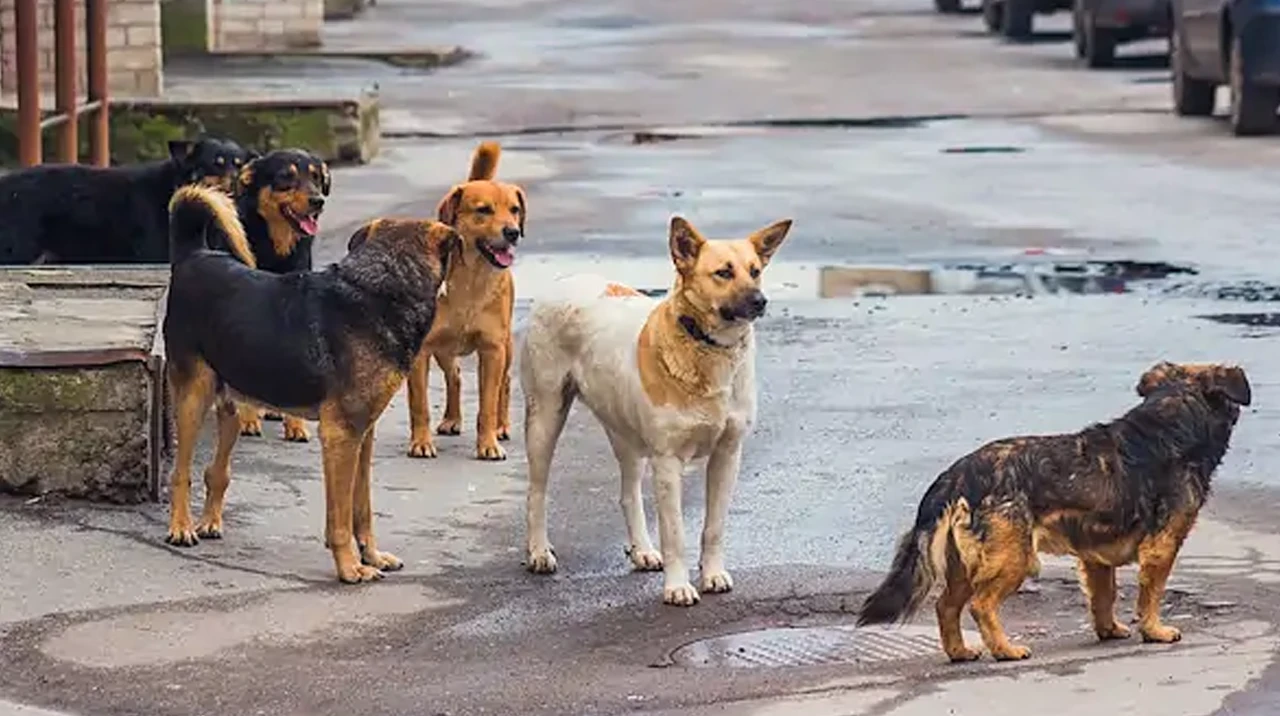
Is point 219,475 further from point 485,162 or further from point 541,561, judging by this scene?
point 485,162

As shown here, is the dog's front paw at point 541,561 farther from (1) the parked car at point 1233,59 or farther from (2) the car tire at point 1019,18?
(2) the car tire at point 1019,18

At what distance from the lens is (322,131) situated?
19.9 m

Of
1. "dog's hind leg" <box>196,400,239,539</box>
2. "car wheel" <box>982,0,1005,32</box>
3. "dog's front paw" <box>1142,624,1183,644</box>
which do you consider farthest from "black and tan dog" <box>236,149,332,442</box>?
"car wheel" <box>982,0,1005,32</box>

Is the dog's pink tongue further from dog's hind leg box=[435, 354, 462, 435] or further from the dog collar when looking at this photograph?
the dog collar

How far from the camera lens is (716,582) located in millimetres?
7914

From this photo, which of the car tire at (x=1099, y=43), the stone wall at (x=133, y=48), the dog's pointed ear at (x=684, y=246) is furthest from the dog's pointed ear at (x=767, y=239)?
the car tire at (x=1099, y=43)

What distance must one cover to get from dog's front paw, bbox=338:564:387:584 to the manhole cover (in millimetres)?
1122

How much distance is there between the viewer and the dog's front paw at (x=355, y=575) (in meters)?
8.02

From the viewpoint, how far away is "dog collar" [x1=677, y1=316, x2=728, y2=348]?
7.74m

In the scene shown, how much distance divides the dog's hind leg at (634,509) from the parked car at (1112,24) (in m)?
21.5

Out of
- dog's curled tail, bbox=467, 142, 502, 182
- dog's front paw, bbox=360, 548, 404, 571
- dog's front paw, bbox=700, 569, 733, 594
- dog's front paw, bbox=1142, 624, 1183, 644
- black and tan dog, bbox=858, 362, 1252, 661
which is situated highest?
dog's curled tail, bbox=467, 142, 502, 182

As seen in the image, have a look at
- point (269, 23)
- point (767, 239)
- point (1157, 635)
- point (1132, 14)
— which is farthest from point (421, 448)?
point (269, 23)

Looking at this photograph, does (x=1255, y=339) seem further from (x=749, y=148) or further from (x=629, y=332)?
(x=749, y=148)

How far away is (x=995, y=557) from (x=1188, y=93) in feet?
57.4
